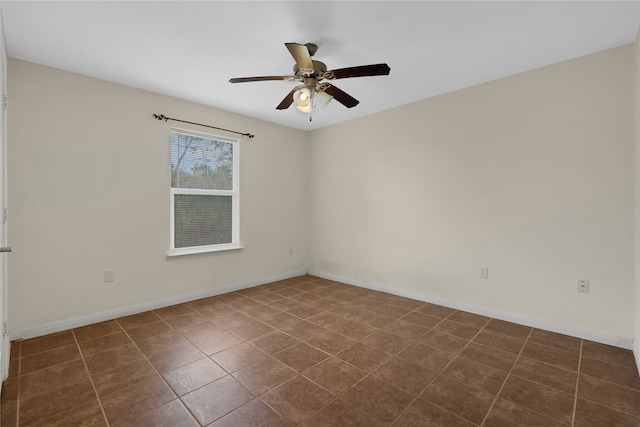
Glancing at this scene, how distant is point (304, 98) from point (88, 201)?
2.28m

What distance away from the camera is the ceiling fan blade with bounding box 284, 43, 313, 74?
73.5 inches

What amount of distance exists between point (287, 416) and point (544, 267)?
2551 millimetres

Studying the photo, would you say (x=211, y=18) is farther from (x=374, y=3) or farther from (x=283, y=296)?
(x=283, y=296)

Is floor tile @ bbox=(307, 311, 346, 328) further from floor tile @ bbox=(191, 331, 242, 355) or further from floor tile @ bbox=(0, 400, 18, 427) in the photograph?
floor tile @ bbox=(0, 400, 18, 427)

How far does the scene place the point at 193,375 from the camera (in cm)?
197

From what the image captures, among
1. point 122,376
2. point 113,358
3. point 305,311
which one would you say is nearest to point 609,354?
point 305,311

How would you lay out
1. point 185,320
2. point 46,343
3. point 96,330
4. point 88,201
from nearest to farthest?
1. point 46,343
2. point 96,330
3. point 88,201
4. point 185,320

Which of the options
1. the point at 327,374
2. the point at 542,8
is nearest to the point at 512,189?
the point at 542,8

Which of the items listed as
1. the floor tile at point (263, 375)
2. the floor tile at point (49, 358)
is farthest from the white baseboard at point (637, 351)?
the floor tile at point (49, 358)

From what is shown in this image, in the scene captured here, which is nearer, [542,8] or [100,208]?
[542,8]

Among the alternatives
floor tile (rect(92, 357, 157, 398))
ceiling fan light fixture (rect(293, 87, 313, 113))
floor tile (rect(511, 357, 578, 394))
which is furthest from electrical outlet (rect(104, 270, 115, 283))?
floor tile (rect(511, 357, 578, 394))

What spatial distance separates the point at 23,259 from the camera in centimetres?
249

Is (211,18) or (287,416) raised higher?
(211,18)

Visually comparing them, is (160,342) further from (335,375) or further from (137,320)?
(335,375)
